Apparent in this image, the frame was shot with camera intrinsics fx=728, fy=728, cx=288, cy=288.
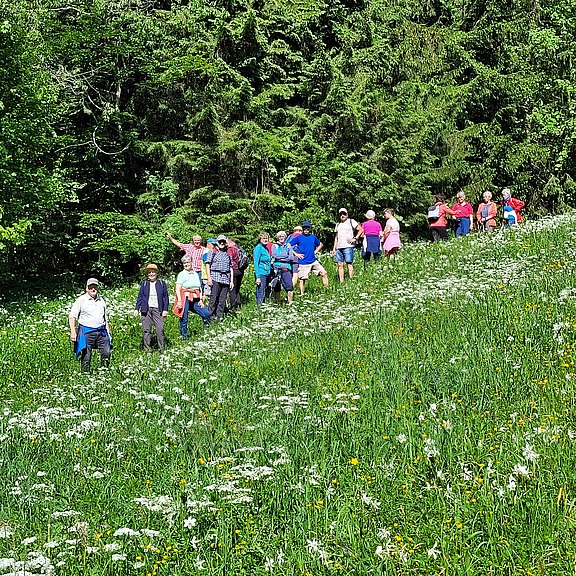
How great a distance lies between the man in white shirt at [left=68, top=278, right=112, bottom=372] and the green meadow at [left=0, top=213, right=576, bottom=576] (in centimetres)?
112

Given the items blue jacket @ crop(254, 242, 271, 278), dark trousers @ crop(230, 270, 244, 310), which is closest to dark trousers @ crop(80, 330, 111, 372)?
dark trousers @ crop(230, 270, 244, 310)

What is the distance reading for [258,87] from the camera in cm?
2884

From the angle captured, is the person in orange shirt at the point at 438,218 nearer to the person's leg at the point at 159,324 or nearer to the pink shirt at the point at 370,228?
the pink shirt at the point at 370,228

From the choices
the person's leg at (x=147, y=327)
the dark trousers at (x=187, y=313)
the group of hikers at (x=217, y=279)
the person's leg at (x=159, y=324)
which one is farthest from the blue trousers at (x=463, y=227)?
the person's leg at (x=147, y=327)

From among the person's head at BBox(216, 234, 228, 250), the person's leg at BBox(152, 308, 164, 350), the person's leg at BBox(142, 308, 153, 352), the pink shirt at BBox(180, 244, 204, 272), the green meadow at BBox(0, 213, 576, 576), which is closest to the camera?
the green meadow at BBox(0, 213, 576, 576)

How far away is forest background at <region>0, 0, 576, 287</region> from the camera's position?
2650cm

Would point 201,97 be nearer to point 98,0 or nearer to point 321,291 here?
point 98,0

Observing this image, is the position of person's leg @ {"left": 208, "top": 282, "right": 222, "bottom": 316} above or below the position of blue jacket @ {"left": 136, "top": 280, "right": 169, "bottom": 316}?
below

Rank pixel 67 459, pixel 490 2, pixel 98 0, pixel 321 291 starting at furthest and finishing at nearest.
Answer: pixel 490 2, pixel 98 0, pixel 321 291, pixel 67 459

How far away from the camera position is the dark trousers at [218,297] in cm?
1534

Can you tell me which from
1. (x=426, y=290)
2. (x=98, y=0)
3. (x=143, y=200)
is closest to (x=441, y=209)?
(x=426, y=290)

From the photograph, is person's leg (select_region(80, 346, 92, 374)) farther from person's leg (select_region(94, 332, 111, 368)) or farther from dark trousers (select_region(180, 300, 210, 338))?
dark trousers (select_region(180, 300, 210, 338))

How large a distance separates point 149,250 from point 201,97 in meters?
6.13

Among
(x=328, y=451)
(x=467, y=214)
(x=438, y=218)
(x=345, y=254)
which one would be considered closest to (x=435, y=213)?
(x=438, y=218)
